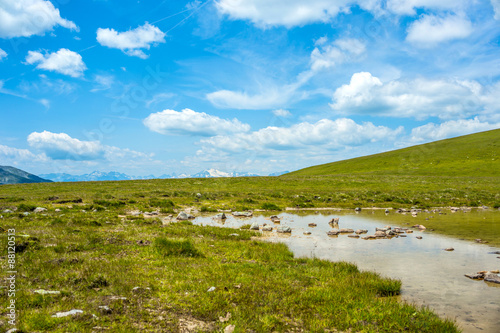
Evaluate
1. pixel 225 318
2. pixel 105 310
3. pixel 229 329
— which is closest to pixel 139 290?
pixel 105 310

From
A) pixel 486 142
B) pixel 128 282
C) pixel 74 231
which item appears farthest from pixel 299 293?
pixel 486 142

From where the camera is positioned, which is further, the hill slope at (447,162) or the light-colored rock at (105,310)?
the hill slope at (447,162)

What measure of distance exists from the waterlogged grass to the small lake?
40.9 inches

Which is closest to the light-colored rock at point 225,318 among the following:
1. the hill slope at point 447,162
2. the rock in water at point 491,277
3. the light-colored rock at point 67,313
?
the light-colored rock at point 67,313

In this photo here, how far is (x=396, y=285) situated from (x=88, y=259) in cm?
1082

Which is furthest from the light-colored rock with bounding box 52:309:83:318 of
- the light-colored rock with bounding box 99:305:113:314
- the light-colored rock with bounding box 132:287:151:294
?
the light-colored rock with bounding box 132:287:151:294

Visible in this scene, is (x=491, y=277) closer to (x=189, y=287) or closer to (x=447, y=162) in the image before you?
(x=189, y=287)

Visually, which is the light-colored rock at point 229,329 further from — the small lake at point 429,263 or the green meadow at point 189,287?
the small lake at point 429,263

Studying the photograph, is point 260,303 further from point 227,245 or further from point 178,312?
point 227,245

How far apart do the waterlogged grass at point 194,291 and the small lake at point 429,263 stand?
1.04m

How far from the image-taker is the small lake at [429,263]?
7512 millimetres

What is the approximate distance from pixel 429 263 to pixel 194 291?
31.9ft

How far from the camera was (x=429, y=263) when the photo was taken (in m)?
11.5

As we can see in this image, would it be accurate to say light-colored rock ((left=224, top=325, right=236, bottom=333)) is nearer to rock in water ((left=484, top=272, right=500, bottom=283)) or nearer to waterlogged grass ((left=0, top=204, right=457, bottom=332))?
waterlogged grass ((left=0, top=204, right=457, bottom=332))
